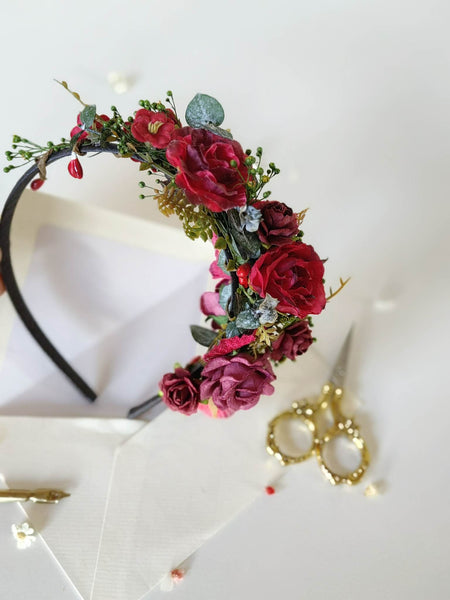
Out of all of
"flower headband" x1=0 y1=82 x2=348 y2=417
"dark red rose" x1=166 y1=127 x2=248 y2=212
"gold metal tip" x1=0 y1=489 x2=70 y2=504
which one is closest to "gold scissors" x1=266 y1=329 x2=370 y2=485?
"flower headband" x1=0 y1=82 x2=348 y2=417

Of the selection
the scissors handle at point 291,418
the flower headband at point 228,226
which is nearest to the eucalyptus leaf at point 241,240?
the flower headband at point 228,226

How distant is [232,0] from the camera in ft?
4.00

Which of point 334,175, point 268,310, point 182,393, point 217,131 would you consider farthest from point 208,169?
point 334,175

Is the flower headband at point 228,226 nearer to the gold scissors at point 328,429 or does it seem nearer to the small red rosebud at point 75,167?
the small red rosebud at point 75,167

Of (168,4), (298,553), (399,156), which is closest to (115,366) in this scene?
(298,553)

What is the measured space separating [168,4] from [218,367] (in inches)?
33.7

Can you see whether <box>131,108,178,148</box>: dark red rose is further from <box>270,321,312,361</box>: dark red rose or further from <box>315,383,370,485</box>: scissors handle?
<box>315,383,370,485</box>: scissors handle

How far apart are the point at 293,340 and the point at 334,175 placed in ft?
1.66

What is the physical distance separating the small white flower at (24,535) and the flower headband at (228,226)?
257 millimetres

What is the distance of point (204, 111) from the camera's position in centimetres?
59

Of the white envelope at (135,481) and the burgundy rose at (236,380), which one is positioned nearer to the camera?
the burgundy rose at (236,380)

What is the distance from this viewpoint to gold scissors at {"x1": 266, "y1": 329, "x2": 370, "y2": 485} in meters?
0.83

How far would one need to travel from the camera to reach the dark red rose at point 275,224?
0.59 metres

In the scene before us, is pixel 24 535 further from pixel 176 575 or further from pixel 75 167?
pixel 75 167
